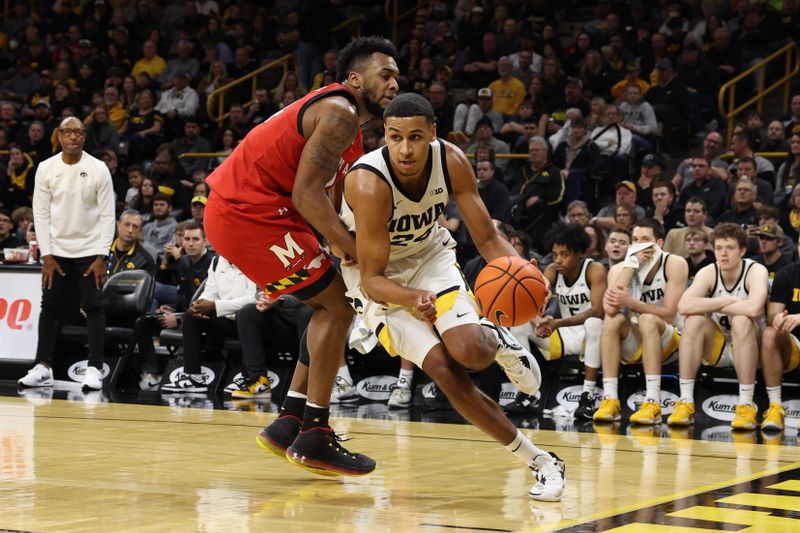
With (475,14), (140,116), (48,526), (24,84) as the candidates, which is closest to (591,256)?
(48,526)

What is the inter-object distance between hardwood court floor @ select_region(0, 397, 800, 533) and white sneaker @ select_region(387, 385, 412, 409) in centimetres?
118

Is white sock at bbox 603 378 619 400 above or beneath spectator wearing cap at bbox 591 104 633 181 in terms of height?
beneath

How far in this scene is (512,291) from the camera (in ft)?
15.0

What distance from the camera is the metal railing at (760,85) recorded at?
13.1 meters

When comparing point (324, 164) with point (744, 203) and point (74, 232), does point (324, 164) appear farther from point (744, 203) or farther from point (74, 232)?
point (744, 203)

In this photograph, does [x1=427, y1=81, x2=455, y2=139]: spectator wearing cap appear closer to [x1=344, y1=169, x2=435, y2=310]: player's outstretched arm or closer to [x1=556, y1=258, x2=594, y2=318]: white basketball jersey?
[x1=556, y1=258, x2=594, y2=318]: white basketball jersey

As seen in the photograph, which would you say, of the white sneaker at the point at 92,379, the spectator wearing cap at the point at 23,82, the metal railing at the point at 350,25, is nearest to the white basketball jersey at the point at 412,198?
the white sneaker at the point at 92,379

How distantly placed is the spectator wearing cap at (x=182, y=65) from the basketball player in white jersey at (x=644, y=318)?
410 inches

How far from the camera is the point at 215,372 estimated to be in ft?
32.1

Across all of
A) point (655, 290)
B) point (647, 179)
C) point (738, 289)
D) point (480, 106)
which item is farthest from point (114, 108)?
point (738, 289)

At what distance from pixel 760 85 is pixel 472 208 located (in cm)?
960

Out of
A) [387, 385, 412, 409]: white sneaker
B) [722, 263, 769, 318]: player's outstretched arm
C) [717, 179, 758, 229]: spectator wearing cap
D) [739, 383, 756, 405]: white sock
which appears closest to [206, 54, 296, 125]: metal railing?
[717, 179, 758, 229]: spectator wearing cap

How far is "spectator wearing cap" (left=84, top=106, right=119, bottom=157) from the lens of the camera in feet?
51.1

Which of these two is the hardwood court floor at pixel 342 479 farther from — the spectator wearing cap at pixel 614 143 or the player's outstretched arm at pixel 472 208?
the spectator wearing cap at pixel 614 143
